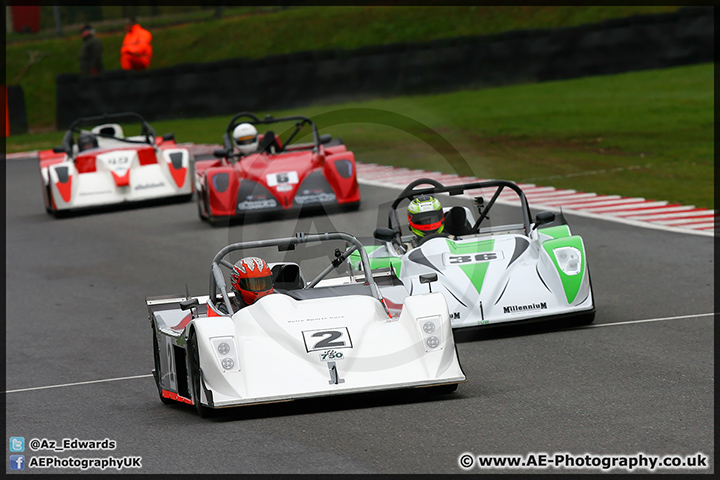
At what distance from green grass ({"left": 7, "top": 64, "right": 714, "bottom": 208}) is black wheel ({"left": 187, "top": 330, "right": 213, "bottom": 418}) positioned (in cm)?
1022

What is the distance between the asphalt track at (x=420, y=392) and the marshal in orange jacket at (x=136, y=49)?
19.5 meters

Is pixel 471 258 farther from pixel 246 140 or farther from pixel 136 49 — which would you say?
pixel 136 49

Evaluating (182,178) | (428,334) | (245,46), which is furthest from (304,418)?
(245,46)

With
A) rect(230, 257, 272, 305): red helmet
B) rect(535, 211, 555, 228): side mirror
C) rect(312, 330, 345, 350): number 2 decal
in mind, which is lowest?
rect(312, 330, 345, 350): number 2 decal

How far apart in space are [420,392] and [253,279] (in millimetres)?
1317

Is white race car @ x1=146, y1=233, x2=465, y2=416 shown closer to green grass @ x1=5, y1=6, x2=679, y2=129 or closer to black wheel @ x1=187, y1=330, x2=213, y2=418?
black wheel @ x1=187, y1=330, x2=213, y2=418

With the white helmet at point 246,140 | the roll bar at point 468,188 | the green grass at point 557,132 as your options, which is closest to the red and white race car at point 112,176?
the white helmet at point 246,140

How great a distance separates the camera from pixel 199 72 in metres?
31.3

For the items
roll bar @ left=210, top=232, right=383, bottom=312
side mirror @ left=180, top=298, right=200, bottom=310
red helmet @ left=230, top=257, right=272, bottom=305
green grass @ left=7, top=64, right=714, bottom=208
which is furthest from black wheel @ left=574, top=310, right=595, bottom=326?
green grass @ left=7, top=64, right=714, bottom=208

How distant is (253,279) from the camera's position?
7734 mm

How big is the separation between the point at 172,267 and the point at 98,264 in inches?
52.2

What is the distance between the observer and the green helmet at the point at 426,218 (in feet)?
34.0

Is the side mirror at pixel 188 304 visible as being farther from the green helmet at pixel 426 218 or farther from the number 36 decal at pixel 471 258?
the green helmet at pixel 426 218

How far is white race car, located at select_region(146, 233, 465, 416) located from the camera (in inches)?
272
